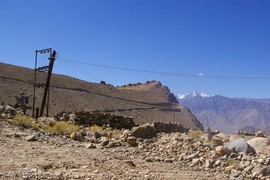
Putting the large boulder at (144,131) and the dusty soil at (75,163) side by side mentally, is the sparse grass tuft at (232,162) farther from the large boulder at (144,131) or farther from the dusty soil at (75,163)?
the large boulder at (144,131)

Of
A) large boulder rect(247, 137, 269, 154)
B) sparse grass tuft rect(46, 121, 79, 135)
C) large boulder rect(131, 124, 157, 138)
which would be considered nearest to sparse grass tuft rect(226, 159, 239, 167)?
large boulder rect(247, 137, 269, 154)

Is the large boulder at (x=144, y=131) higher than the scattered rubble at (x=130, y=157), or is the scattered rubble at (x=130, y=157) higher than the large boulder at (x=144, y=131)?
the large boulder at (x=144, y=131)

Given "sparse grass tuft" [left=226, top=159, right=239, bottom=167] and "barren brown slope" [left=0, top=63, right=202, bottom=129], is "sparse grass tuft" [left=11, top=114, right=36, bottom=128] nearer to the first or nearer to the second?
"sparse grass tuft" [left=226, top=159, right=239, bottom=167]

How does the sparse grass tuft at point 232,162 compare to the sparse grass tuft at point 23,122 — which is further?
the sparse grass tuft at point 23,122

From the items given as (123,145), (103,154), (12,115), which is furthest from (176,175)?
(12,115)

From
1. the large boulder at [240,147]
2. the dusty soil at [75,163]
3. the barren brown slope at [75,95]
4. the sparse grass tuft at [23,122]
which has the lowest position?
the dusty soil at [75,163]

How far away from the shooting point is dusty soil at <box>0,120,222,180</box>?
8742 mm

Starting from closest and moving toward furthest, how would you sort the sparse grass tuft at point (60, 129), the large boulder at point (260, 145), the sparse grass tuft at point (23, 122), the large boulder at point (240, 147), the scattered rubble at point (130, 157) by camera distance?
the scattered rubble at point (130, 157), the large boulder at point (240, 147), the large boulder at point (260, 145), the sparse grass tuft at point (60, 129), the sparse grass tuft at point (23, 122)

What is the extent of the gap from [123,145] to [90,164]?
4.39 metres

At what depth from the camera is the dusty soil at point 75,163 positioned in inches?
344

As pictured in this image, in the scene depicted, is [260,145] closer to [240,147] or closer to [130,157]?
[240,147]

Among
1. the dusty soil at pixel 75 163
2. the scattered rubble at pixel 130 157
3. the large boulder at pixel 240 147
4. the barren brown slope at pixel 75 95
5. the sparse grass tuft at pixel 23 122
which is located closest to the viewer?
the dusty soil at pixel 75 163

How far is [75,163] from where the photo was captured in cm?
998

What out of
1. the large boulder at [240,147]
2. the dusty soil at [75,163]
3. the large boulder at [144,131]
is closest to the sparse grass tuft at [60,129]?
the dusty soil at [75,163]
